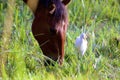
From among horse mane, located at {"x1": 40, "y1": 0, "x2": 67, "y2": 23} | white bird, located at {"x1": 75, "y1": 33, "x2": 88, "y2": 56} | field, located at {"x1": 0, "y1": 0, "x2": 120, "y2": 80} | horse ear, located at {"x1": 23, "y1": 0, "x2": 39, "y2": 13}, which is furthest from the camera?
white bird, located at {"x1": 75, "y1": 33, "x2": 88, "y2": 56}

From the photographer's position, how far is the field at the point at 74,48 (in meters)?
3.49

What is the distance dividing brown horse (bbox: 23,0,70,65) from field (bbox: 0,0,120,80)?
0.12 m

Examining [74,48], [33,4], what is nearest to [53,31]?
[33,4]

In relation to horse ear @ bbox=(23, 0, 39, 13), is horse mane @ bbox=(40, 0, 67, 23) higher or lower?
lower

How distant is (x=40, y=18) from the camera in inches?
150

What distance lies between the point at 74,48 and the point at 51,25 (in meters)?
0.79

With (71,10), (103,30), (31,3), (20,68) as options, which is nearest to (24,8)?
(71,10)

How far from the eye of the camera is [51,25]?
12.2 ft

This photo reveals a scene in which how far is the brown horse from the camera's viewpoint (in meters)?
3.68

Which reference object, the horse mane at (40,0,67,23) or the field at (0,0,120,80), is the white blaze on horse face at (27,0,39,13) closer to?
the horse mane at (40,0,67,23)

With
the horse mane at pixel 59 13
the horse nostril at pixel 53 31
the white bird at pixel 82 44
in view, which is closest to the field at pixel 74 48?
the white bird at pixel 82 44

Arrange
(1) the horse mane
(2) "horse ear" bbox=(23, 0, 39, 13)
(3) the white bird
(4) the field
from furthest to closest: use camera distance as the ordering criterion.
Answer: (3) the white bird
(2) "horse ear" bbox=(23, 0, 39, 13)
(1) the horse mane
(4) the field

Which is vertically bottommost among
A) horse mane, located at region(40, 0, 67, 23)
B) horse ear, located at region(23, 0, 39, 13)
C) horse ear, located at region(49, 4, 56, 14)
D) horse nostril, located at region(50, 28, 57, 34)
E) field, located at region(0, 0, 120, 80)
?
field, located at region(0, 0, 120, 80)

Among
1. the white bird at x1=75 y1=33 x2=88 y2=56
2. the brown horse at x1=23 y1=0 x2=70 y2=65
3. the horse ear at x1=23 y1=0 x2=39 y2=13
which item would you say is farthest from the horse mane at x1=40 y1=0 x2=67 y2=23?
the white bird at x1=75 y1=33 x2=88 y2=56
